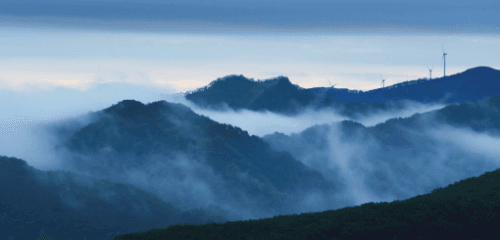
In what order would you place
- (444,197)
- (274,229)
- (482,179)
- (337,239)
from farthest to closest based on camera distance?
(482,179) → (444,197) → (274,229) → (337,239)

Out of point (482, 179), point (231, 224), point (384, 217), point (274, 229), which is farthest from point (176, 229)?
point (482, 179)

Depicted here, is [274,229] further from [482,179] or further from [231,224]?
[482,179]

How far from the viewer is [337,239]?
57.1 meters

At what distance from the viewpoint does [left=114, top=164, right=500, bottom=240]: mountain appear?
2287 inches

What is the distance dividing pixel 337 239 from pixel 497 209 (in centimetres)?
2404

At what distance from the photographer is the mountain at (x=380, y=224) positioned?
5809 cm

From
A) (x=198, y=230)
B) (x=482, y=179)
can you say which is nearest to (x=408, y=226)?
(x=198, y=230)

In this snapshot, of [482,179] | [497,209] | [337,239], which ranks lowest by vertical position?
[337,239]

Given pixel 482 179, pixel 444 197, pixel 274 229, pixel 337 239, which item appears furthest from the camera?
pixel 482 179

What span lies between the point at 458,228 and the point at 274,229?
23.5 metres

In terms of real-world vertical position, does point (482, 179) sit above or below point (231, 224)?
above

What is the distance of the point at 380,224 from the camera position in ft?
199

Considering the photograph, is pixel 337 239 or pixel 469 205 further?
pixel 469 205

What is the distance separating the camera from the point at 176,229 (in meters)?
63.3
